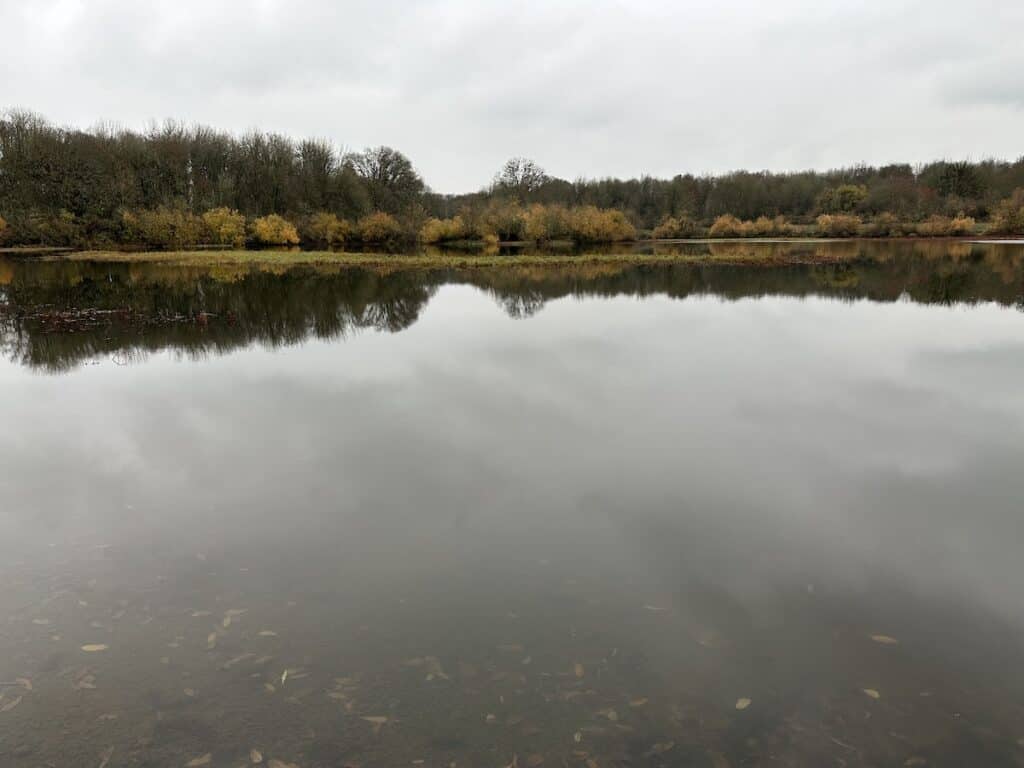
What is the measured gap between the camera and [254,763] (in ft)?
11.8

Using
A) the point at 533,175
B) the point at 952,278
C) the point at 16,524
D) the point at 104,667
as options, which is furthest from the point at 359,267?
the point at 533,175

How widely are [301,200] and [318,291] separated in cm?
4591

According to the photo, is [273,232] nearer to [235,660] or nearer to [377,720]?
[235,660]

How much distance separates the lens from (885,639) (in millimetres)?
4566

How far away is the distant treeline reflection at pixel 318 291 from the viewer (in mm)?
16453

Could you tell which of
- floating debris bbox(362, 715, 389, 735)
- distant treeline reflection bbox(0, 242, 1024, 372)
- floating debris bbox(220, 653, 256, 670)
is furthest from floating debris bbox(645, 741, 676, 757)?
distant treeline reflection bbox(0, 242, 1024, 372)

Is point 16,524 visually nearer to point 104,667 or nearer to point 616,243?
point 104,667

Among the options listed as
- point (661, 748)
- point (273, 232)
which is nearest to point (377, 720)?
point (661, 748)

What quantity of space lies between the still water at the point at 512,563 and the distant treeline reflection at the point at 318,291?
342cm

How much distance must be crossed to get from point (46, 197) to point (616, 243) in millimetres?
55933

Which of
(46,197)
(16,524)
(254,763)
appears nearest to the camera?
(254,763)

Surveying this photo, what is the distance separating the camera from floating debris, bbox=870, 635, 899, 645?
4.53m

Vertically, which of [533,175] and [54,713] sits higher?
[533,175]

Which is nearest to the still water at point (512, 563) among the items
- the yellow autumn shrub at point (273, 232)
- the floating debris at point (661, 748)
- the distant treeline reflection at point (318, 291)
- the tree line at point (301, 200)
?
the floating debris at point (661, 748)
